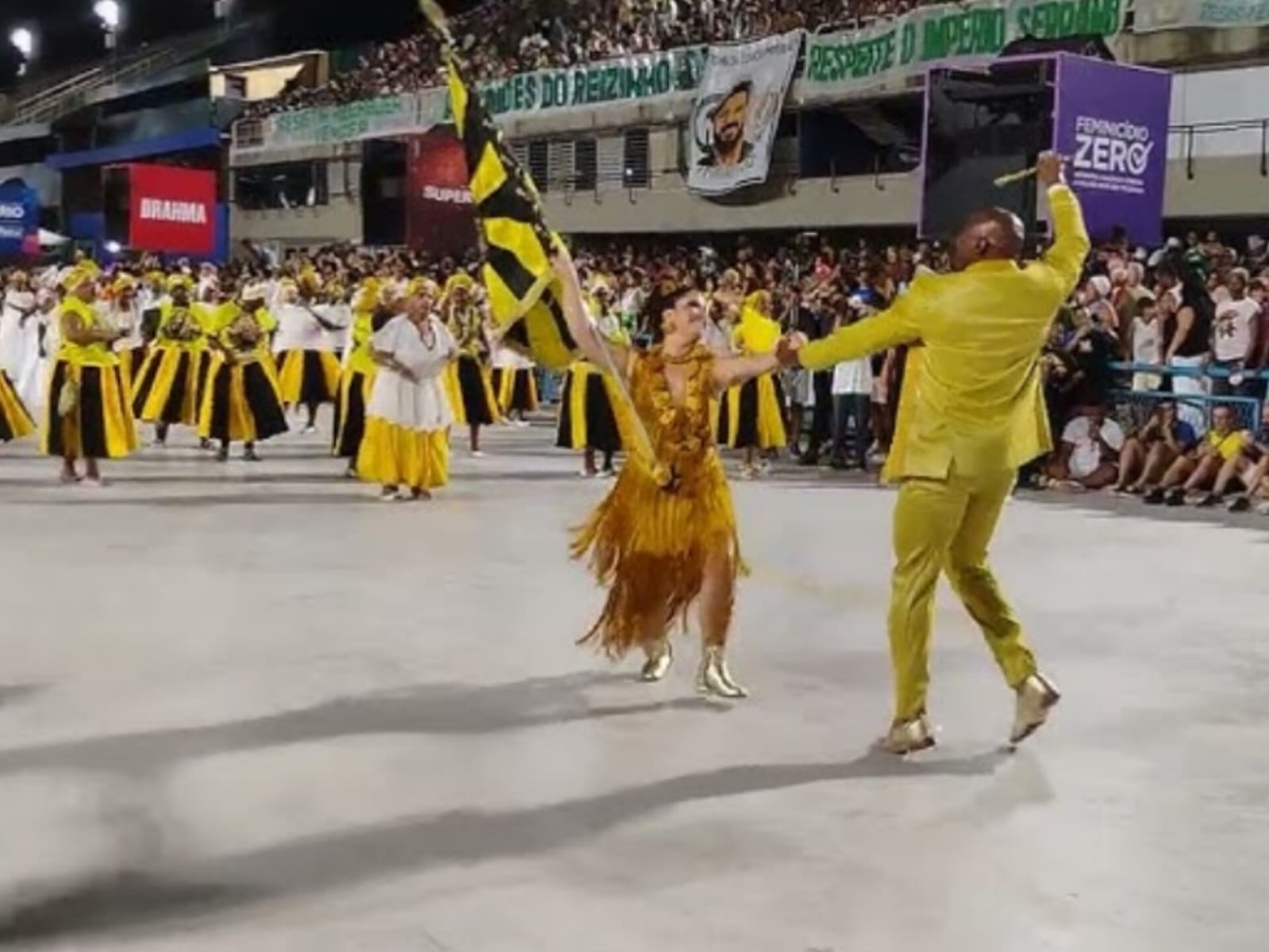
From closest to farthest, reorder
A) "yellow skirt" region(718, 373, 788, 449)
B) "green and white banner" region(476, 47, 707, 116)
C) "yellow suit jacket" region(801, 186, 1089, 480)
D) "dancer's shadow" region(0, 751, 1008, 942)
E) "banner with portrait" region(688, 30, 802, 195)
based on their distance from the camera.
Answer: "dancer's shadow" region(0, 751, 1008, 942) < "yellow suit jacket" region(801, 186, 1089, 480) < "yellow skirt" region(718, 373, 788, 449) < "banner with portrait" region(688, 30, 802, 195) < "green and white banner" region(476, 47, 707, 116)

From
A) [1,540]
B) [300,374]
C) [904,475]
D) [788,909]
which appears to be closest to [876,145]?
[300,374]

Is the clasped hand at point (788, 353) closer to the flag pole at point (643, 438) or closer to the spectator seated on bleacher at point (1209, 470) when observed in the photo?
the flag pole at point (643, 438)

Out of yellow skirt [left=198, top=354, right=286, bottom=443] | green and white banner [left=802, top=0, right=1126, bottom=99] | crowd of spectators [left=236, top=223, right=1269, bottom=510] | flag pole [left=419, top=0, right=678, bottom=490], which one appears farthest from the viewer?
green and white banner [left=802, top=0, right=1126, bottom=99]

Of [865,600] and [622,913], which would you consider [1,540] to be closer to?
[865,600]

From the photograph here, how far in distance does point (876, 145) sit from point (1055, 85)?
13.4 meters

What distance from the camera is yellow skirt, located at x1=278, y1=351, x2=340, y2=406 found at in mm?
17469

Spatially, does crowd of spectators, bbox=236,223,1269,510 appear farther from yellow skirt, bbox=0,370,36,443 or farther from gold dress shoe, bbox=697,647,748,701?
gold dress shoe, bbox=697,647,748,701

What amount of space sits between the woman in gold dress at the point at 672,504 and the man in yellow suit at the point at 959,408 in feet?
2.24

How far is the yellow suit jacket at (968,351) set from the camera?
17.8 ft

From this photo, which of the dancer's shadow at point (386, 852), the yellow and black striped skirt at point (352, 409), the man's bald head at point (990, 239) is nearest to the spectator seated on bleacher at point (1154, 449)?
the yellow and black striped skirt at point (352, 409)

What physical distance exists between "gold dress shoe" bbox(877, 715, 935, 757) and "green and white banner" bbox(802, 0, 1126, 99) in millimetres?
13478

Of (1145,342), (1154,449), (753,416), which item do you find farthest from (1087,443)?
(753,416)

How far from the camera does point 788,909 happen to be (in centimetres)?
415

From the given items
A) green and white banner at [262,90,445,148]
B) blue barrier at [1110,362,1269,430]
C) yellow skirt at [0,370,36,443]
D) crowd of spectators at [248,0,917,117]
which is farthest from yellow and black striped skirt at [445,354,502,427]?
green and white banner at [262,90,445,148]
